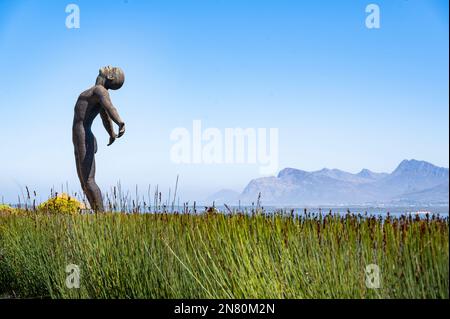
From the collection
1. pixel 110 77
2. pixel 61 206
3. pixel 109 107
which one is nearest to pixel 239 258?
pixel 109 107

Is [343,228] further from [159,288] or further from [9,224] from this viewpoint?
[9,224]

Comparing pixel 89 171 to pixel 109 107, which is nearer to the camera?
pixel 109 107

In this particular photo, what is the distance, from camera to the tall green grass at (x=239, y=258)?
300 centimetres

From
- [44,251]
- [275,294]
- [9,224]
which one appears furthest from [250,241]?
[9,224]

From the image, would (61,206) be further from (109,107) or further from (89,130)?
(109,107)

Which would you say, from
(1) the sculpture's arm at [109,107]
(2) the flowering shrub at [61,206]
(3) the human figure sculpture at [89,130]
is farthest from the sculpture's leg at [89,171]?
(1) the sculpture's arm at [109,107]

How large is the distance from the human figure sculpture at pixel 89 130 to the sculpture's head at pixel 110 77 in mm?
171

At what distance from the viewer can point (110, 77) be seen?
8180mm

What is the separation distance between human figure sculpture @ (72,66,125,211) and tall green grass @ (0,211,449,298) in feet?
6.92

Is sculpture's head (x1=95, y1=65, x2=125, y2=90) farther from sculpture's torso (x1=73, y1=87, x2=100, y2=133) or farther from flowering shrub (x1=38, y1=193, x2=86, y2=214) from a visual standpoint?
flowering shrub (x1=38, y1=193, x2=86, y2=214)

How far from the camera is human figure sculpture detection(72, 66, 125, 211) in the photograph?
781cm

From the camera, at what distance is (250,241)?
12.7 feet

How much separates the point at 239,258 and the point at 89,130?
521 cm
